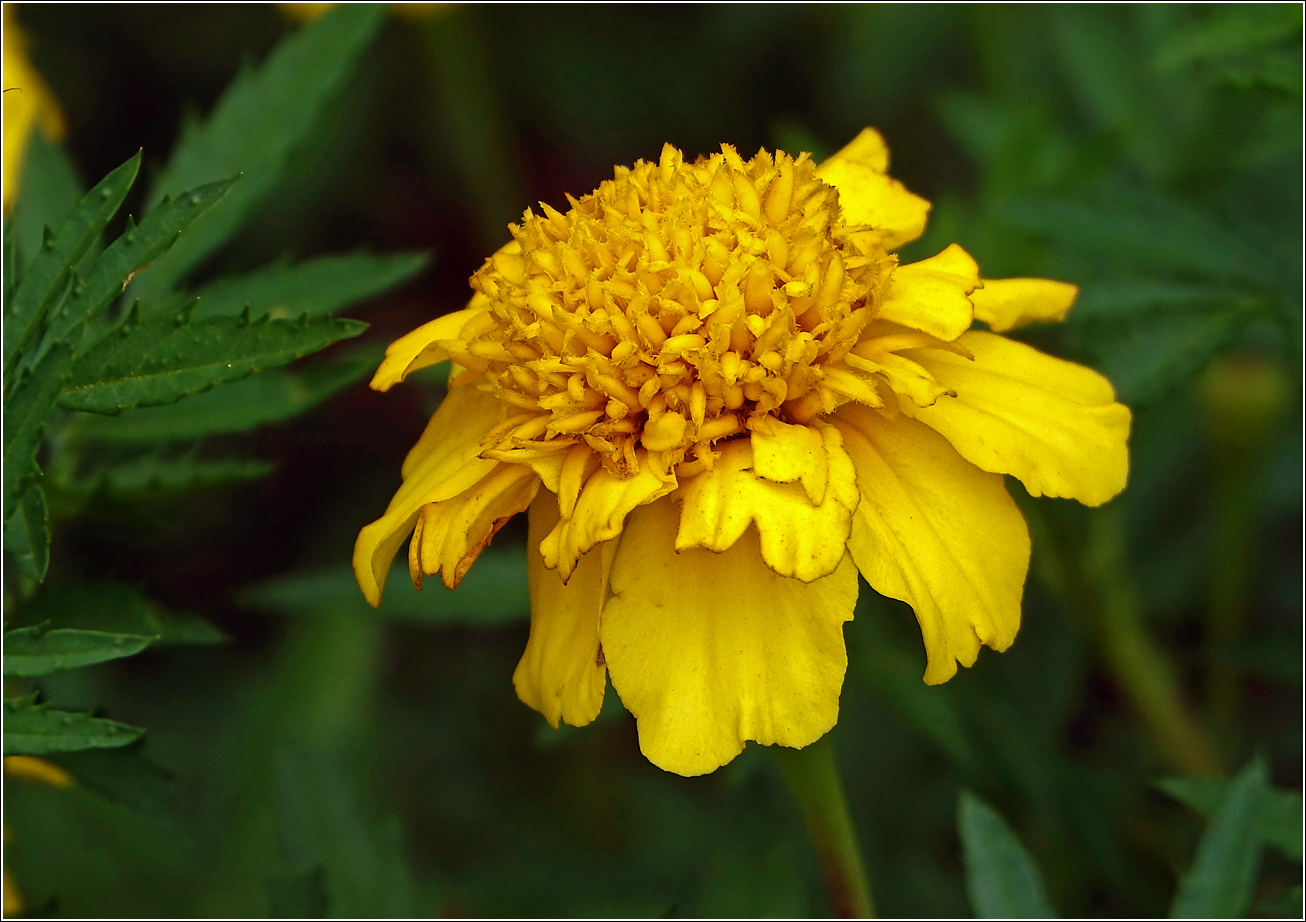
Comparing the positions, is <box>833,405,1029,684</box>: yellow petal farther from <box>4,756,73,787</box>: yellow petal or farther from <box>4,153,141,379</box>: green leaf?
<box>4,756,73,787</box>: yellow petal

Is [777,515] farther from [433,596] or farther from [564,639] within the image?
[433,596]

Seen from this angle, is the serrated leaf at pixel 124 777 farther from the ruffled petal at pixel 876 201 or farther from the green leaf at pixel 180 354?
Result: the ruffled petal at pixel 876 201

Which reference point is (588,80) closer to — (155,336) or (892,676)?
(892,676)

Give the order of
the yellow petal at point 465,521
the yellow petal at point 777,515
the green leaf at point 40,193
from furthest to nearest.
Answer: the green leaf at point 40,193 < the yellow petal at point 465,521 < the yellow petal at point 777,515

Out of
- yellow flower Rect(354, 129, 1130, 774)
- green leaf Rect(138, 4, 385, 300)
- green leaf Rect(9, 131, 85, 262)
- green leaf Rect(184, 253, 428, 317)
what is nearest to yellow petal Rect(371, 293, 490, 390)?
yellow flower Rect(354, 129, 1130, 774)

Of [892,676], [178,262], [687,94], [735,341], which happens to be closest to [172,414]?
[178,262]

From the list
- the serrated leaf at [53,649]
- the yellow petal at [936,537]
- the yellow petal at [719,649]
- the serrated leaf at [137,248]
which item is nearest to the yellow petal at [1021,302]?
the yellow petal at [936,537]

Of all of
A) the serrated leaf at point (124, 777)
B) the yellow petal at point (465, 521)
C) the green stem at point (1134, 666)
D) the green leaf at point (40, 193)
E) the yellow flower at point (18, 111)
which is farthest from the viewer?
the green stem at point (1134, 666)
